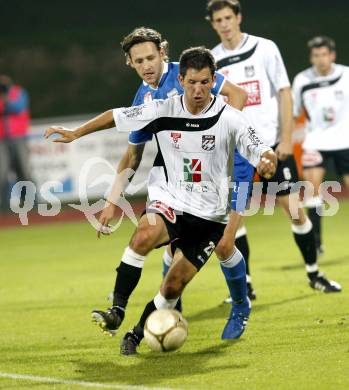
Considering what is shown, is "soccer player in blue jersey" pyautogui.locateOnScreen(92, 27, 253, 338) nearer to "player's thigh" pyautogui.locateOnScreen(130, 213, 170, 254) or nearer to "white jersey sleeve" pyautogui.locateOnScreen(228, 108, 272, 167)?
"player's thigh" pyautogui.locateOnScreen(130, 213, 170, 254)

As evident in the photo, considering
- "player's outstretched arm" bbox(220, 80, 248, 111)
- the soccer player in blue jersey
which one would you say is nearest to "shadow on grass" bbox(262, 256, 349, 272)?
the soccer player in blue jersey

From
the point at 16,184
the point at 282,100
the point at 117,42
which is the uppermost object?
the point at 282,100

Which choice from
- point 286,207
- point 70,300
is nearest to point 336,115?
point 286,207

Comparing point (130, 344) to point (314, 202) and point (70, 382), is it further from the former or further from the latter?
point (314, 202)

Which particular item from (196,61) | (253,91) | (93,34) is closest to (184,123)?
(196,61)

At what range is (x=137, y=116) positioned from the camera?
6.13 m

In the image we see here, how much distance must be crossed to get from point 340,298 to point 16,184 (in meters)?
9.51

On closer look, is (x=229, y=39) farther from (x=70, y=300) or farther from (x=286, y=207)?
(x=70, y=300)

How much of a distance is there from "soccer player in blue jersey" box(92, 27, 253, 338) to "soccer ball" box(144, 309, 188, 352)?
43 cm

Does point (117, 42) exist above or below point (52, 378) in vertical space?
below

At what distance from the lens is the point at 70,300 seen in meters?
8.73

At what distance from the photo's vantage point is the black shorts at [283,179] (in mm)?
8047

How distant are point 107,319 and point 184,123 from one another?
1.29 m

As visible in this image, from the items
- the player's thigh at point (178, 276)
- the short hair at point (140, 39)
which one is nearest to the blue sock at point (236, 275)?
the player's thigh at point (178, 276)
